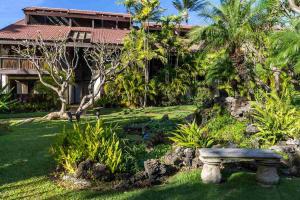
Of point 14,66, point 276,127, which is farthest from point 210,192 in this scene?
point 14,66

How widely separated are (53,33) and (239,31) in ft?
49.2

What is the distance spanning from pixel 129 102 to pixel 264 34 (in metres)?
9.88

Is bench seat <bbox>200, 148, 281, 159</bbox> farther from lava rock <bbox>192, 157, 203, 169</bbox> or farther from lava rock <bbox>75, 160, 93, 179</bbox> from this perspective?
lava rock <bbox>75, 160, 93, 179</bbox>

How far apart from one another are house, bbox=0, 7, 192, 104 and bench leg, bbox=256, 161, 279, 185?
17955 millimetres

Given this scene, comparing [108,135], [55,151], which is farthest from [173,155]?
[55,151]

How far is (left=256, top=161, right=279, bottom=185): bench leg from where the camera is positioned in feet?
20.7

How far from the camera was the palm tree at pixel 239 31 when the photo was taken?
13.5m

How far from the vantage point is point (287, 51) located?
6918 millimetres

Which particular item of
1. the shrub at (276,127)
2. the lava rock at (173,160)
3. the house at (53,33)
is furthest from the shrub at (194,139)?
the house at (53,33)

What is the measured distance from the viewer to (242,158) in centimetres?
635

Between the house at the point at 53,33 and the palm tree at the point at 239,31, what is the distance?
24.9 feet

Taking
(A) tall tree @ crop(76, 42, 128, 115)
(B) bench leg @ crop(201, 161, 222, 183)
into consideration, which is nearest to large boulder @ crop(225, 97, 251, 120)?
(B) bench leg @ crop(201, 161, 222, 183)

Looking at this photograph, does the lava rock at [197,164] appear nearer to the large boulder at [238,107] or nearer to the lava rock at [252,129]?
the lava rock at [252,129]

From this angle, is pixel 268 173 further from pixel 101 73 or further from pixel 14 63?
pixel 14 63
